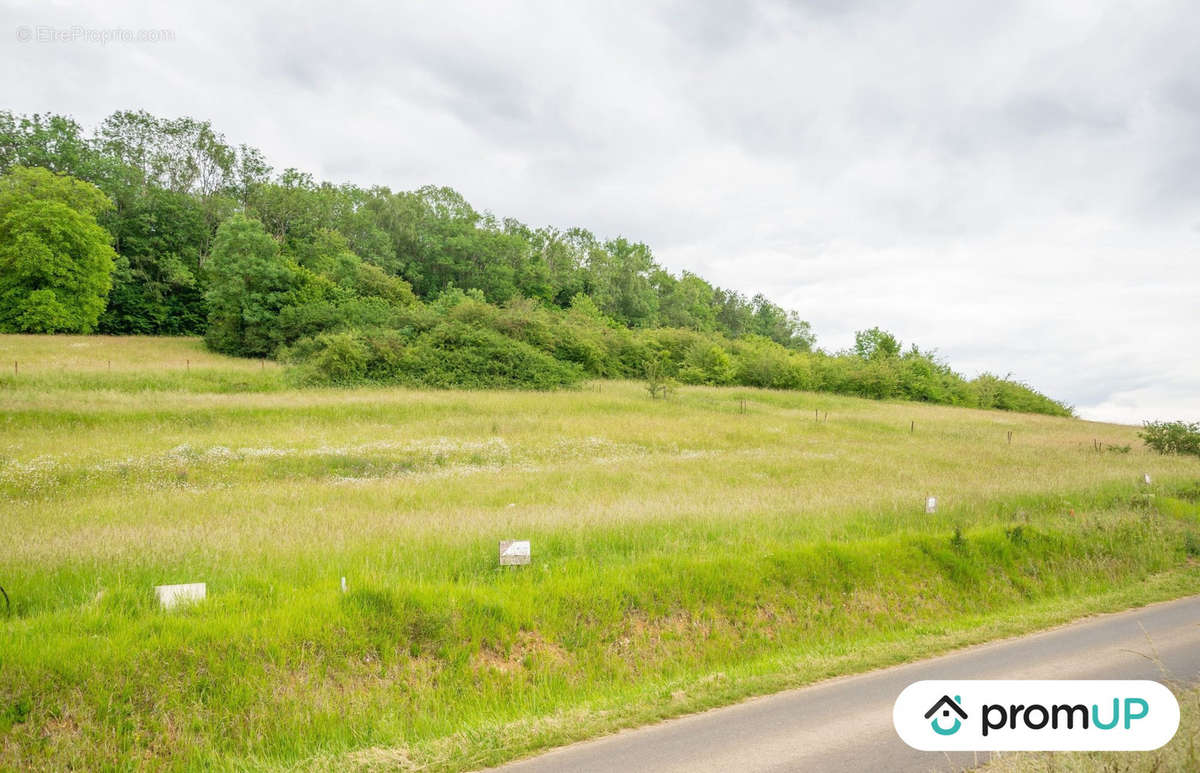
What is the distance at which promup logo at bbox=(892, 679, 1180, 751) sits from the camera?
5246mm

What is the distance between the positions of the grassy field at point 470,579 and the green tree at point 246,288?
3480 centimetres

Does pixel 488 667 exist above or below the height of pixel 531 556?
below

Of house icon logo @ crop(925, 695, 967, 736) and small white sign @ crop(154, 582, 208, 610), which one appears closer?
house icon logo @ crop(925, 695, 967, 736)

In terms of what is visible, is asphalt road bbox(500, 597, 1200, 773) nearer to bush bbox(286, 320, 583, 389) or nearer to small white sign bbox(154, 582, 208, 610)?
small white sign bbox(154, 582, 208, 610)

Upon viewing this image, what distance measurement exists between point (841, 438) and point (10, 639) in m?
36.3

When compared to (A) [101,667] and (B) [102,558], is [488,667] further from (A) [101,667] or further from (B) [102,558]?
(B) [102,558]

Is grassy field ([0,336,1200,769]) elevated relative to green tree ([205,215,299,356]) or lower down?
lower down

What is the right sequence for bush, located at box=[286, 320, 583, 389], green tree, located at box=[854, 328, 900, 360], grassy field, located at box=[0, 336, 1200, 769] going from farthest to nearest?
green tree, located at box=[854, 328, 900, 360]
bush, located at box=[286, 320, 583, 389]
grassy field, located at box=[0, 336, 1200, 769]

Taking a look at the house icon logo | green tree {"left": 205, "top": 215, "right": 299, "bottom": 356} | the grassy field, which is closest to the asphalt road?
the house icon logo

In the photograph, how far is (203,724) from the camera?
735 cm

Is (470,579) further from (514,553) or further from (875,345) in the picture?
(875,345)

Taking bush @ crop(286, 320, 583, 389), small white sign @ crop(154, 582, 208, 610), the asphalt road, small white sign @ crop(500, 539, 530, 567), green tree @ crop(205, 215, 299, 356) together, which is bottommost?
the asphalt road

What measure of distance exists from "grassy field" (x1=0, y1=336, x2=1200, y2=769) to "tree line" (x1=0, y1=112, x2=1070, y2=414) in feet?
83.7

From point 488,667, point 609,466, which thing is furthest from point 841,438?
point 488,667
